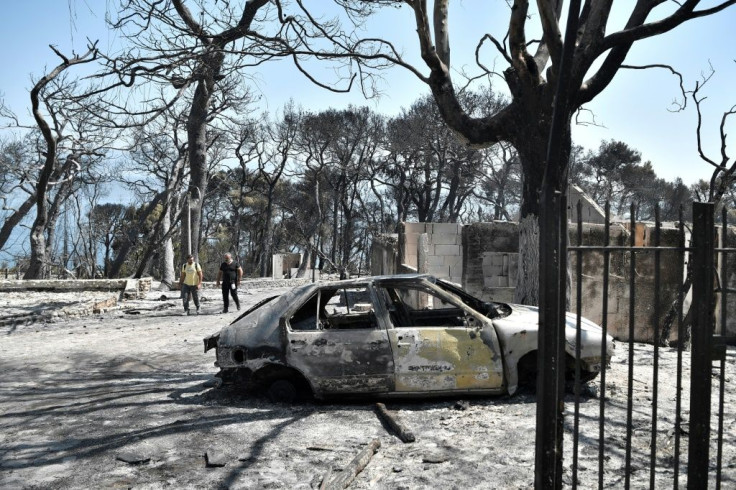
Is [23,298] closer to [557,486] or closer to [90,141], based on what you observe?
[90,141]

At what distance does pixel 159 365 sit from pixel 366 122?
29859 millimetres

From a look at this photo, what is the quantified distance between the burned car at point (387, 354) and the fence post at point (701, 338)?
10.2 ft

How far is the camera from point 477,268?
46.9 feet

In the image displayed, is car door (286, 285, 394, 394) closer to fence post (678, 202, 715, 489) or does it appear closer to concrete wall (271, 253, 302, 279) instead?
fence post (678, 202, 715, 489)

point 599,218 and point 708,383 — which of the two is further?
point 599,218

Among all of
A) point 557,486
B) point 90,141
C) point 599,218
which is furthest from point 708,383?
point 90,141

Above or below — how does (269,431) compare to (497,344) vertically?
below

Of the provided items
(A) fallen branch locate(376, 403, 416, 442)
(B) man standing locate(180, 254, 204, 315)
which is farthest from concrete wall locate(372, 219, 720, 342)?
(B) man standing locate(180, 254, 204, 315)

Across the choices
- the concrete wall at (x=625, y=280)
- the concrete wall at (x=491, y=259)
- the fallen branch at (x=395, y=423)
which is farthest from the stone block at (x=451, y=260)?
the fallen branch at (x=395, y=423)

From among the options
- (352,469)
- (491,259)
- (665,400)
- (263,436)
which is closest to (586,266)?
(491,259)

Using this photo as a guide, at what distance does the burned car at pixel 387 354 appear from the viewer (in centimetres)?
666

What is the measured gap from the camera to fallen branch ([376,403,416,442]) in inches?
221

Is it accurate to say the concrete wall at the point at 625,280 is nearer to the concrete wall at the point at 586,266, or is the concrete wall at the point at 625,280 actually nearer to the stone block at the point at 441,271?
the concrete wall at the point at 586,266

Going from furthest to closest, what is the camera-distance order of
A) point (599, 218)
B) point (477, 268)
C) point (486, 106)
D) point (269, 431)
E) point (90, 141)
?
point (486, 106), point (90, 141), point (599, 218), point (477, 268), point (269, 431)
